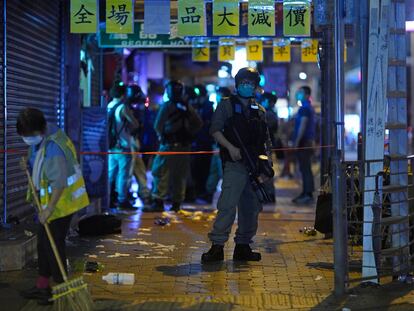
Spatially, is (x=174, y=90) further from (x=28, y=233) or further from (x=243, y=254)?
(x=28, y=233)

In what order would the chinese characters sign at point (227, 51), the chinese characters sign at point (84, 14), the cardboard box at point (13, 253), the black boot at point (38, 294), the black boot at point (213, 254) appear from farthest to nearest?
the chinese characters sign at point (227, 51) → the chinese characters sign at point (84, 14) → the black boot at point (213, 254) → the cardboard box at point (13, 253) → the black boot at point (38, 294)

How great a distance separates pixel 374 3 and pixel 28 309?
13.1 ft

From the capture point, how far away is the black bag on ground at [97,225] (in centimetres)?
858

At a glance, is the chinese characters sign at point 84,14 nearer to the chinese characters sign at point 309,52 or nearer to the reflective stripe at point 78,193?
the reflective stripe at point 78,193

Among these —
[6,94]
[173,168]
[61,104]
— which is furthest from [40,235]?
[173,168]

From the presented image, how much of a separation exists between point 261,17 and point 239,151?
1850 millimetres

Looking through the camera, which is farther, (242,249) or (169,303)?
(242,249)

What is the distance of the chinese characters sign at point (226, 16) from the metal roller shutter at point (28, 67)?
2440 mm

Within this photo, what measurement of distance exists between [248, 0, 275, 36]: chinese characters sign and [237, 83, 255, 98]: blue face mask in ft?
3.43

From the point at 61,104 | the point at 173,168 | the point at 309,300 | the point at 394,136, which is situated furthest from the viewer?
the point at 173,168

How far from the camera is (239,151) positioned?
6.79 m

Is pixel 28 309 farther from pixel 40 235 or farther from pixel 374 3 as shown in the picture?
pixel 374 3

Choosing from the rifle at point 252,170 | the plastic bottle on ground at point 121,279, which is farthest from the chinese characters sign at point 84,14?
the plastic bottle on ground at point 121,279

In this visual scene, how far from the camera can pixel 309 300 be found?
5750mm
